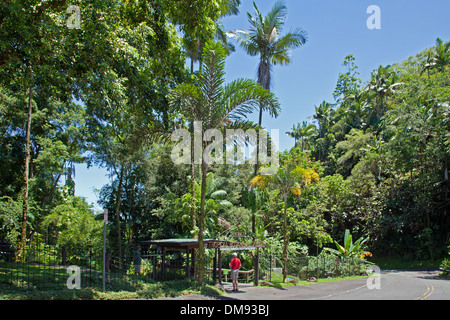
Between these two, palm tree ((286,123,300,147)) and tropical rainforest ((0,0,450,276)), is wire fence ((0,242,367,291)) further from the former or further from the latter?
palm tree ((286,123,300,147))

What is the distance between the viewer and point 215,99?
14.9m

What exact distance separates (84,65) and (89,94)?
1.02 metres

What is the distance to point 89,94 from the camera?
41.7 feet

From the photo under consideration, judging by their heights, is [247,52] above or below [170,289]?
above

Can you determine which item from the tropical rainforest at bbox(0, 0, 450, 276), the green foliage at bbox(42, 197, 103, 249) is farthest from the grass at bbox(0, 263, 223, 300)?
the green foliage at bbox(42, 197, 103, 249)

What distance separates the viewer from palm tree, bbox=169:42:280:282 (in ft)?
46.5

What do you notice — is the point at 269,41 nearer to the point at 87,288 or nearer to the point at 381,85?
the point at 87,288

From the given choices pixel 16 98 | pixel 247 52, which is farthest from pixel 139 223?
pixel 247 52

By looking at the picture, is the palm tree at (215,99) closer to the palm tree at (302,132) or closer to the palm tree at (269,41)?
the palm tree at (269,41)

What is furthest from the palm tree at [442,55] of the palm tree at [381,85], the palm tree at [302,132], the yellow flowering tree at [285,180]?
the yellow flowering tree at [285,180]

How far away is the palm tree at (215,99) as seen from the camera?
46.5ft

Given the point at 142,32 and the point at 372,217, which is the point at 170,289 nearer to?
the point at 142,32

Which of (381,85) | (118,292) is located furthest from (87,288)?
(381,85)
